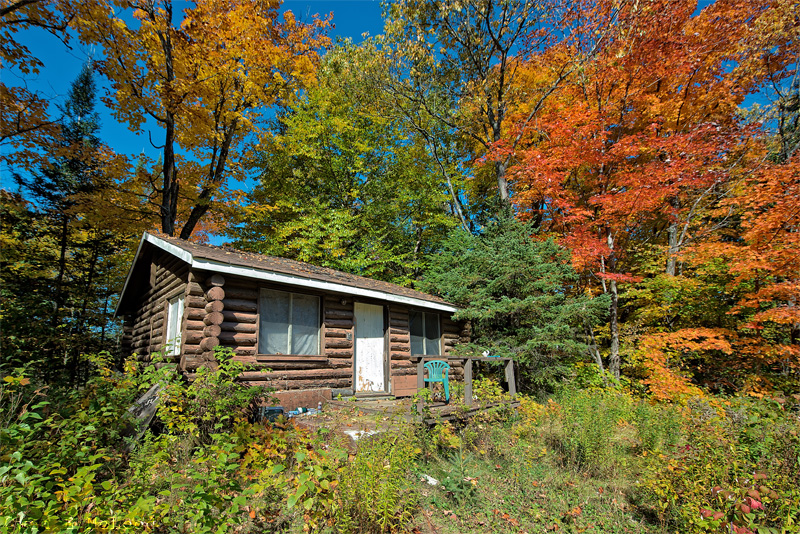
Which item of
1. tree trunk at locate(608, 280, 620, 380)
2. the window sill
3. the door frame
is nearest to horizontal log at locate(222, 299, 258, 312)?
the window sill

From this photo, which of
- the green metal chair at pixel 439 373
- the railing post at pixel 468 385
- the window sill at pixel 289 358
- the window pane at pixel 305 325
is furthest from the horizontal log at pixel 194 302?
the railing post at pixel 468 385

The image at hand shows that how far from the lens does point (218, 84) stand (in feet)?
47.5

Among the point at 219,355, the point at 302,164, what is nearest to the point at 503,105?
the point at 302,164

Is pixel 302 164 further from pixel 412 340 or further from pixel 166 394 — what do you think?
pixel 166 394

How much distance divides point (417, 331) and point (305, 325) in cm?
441

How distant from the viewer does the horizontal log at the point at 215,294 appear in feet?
25.6

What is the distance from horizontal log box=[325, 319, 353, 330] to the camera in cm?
1002

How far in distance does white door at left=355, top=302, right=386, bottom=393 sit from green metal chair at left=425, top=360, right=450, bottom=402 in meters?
2.39

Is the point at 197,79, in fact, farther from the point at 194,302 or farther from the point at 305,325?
the point at 305,325

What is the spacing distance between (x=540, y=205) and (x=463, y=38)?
9161mm

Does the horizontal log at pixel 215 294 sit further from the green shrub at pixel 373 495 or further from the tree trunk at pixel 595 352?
the tree trunk at pixel 595 352

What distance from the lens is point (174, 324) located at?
9.52 metres

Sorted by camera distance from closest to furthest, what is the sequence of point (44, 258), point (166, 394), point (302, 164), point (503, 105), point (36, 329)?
point (166, 394), point (36, 329), point (44, 258), point (503, 105), point (302, 164)

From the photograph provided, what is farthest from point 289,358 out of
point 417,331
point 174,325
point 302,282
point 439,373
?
point 417,331
